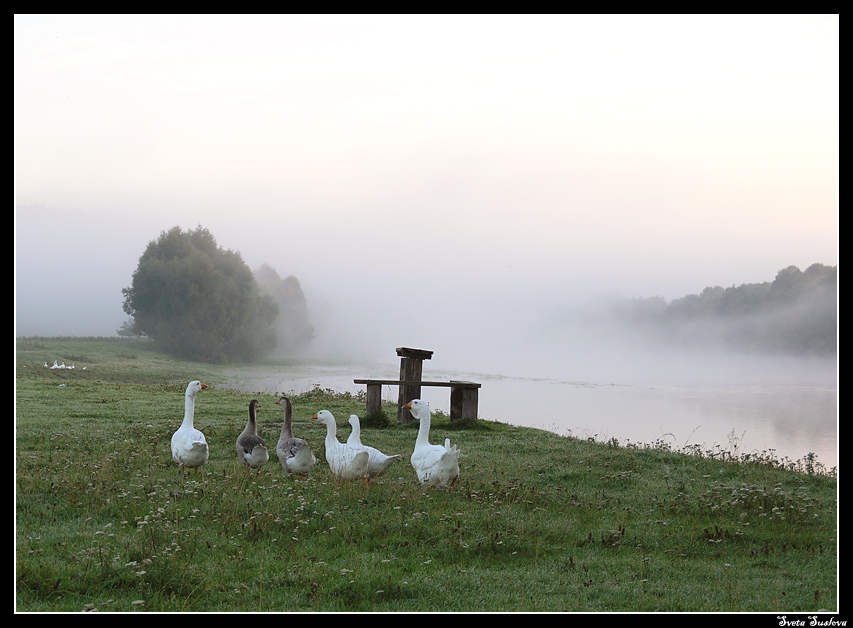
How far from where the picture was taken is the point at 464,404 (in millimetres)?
20234

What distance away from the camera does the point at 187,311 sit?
2489 inches

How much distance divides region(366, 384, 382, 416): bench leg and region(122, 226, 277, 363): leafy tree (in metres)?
47.2

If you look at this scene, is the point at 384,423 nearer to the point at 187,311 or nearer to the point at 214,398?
the point at 214,398

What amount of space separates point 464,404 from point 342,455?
9568mm

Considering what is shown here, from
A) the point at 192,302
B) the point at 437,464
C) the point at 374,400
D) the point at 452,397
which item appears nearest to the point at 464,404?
the point at 452,397

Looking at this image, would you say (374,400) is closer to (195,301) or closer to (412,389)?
(412,389)

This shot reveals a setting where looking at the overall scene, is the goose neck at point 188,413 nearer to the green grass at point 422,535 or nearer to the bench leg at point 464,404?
the green grass at point 422,535

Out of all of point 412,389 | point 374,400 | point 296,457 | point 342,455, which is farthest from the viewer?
point 412,389

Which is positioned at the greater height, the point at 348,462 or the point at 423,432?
the point at 423,432

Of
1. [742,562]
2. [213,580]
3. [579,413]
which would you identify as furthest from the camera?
[579,413]

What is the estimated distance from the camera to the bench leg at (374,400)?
63.6ft

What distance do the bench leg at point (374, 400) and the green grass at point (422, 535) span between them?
5221 mm
